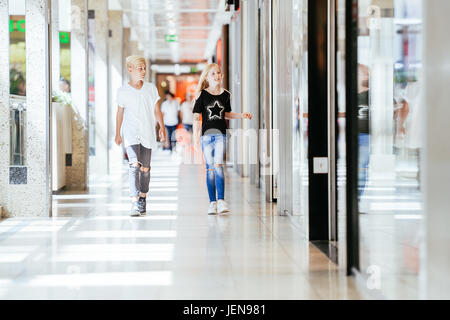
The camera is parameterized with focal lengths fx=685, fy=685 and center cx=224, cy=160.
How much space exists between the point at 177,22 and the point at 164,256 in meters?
14.9

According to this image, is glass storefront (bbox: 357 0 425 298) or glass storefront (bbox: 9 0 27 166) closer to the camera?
glass storefront (bbox: 357 0 425 298)

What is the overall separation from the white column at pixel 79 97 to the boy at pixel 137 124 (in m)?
3.02

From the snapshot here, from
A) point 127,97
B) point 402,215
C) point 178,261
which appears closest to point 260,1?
point 127,97

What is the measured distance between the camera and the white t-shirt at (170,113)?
1888 cm

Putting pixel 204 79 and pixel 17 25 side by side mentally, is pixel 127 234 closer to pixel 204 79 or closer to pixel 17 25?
pixel 204 79

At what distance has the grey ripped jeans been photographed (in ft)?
21.5

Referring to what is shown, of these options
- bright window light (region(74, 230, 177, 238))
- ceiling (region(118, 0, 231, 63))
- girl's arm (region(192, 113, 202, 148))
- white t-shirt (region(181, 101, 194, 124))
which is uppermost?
ceiling (region(118, 0, 231, 63))

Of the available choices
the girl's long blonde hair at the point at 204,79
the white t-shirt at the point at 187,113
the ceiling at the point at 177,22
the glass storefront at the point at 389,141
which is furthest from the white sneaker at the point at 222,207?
the white t-shirt at the point at 187,113

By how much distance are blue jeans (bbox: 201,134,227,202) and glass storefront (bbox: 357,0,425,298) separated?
1403 millimetres

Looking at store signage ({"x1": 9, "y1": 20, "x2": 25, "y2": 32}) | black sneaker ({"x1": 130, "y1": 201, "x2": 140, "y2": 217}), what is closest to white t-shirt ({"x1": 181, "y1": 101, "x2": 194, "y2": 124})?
store signage ({"x1": 9, "y1": 20, "x2": 25, "y2": 32})

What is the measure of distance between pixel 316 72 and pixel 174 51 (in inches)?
942

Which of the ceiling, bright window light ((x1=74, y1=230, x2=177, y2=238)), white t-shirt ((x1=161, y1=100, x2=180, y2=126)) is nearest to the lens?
bright window light ((x1=74, y1=230, x2=177, y2=238))

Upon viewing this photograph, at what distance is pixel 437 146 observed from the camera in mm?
2432

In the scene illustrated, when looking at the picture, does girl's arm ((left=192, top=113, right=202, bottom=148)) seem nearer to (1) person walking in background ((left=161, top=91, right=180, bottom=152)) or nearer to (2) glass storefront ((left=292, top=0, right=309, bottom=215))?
(2) glass storefront ((left=292, top=0, right=309, bottom=215))
